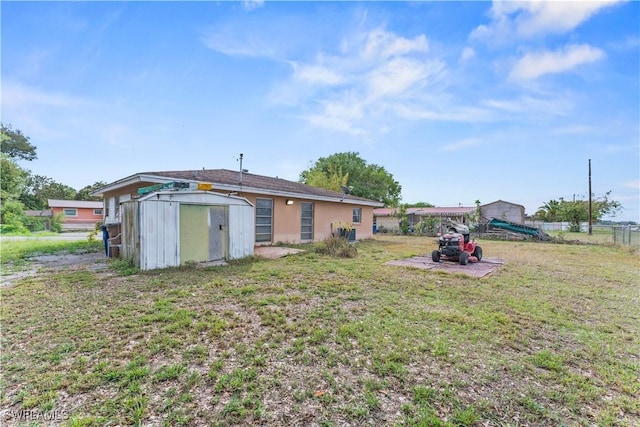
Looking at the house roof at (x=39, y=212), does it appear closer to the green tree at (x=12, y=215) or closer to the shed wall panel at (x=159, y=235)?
the green tree at (x=12, y=215)

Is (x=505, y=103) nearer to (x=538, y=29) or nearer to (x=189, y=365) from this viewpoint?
(x=538, y=29)

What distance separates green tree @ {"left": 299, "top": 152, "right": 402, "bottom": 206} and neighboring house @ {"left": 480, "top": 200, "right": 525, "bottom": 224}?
976 centimetres

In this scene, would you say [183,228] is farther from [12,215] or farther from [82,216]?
[82,216]

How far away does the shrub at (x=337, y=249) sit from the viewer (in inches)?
330

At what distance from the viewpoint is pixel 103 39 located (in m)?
7.45

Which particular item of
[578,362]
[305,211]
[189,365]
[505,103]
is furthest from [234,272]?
[505,103]

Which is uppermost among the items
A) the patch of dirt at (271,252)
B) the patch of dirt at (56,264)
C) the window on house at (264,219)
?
the window on house at (264,219)

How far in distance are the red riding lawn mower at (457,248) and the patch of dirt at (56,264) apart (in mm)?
8075

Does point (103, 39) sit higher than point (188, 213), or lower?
higher

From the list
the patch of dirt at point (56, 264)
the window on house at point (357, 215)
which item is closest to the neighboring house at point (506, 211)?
the window on house at point (357, 215)

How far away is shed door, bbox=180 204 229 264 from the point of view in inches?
257

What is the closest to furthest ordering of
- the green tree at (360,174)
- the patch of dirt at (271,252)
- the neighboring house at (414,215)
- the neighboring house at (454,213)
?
the patch of dirt at (271,252) < the neighboring house at (414,215) < the neighboring house at (454,213) < the green tree at (360,174)

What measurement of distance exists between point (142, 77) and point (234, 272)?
7.27 metres

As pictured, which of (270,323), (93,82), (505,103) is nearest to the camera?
(270,323)
